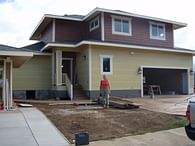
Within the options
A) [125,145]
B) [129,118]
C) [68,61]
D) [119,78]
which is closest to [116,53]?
[119,78]

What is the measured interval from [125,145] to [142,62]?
1376cm

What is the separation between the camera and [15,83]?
19.5 metres

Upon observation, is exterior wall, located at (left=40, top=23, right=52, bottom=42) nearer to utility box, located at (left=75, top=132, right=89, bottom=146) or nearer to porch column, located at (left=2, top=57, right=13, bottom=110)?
porch column, located at (left=2, top=57, right=13, bottom=110)

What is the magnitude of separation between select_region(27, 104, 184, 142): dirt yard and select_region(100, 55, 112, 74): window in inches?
299

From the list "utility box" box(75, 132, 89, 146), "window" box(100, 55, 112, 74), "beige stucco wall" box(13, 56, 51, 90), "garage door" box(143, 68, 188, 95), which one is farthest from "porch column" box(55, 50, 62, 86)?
"utility box" box(75, 132, 89, 146)

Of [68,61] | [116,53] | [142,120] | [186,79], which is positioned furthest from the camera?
[186,79]

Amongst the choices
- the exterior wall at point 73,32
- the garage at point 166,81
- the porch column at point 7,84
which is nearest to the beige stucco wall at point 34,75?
the exterior wall at point 73,32

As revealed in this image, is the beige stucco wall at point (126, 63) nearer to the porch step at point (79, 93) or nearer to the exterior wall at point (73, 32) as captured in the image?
the porch step at point (79, 93)

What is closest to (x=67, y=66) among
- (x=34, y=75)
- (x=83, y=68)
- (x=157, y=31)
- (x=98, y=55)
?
(x=83, y=68)

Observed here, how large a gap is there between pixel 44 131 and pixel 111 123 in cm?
246

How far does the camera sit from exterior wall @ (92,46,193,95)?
→ 60.6 ft

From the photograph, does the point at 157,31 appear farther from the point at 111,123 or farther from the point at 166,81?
the point at 111,123

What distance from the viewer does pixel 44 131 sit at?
8305mm

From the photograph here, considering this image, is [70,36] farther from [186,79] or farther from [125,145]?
[125,145]
